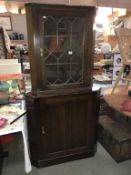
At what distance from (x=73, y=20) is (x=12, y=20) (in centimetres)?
450

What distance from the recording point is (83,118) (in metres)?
1.93

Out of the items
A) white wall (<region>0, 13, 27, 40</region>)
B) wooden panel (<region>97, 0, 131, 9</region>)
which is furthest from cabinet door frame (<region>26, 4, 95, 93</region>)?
white wall (<region>0, 13, 27, 40</region>)

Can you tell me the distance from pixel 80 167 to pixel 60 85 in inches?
38.5

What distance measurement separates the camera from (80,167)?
195cm

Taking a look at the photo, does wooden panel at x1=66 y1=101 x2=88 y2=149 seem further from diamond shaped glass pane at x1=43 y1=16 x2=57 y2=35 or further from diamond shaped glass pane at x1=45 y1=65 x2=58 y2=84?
diamond shaped glass pane at x1=43 y1=16 x2=57 y2=35

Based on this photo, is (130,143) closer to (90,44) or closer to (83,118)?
(83,118)

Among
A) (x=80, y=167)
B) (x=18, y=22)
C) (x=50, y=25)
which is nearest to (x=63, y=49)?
(x=50, y=25)

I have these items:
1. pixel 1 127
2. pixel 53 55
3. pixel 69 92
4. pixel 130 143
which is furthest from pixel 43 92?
pixel 130 143

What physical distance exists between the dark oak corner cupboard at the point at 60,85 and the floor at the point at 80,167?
8cm

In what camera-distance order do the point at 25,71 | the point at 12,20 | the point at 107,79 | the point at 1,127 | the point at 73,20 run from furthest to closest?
1. the point at 12,20
2. the point at 107,79
3. the point at 25,71
4. the point at 73,20
5. the point at 1,127

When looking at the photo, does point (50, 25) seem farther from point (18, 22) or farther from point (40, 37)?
point (18, 22)

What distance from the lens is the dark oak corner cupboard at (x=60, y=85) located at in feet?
5.19

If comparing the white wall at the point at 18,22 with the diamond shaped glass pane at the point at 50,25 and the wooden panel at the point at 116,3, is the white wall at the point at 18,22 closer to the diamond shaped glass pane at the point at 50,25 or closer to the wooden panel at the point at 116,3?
the wooden panel at the point at 116,3

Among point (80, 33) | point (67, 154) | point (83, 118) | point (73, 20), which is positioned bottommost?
point (67, 154)
